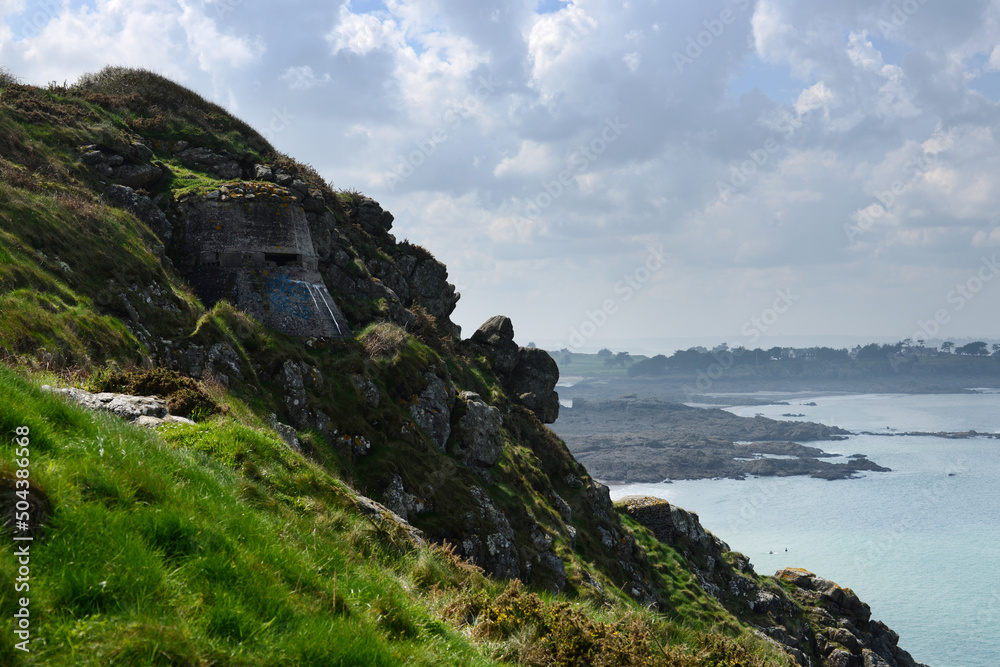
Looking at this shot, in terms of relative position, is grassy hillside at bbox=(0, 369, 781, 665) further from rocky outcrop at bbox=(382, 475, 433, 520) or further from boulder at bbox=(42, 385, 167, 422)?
rocky outcrop at bbox=(382, 475, 433, 520)

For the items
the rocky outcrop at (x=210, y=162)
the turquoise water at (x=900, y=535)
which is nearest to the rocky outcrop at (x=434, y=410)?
the rocky outcrop at (x=210, y=162)

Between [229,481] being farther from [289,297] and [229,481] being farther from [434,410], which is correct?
[434,410]

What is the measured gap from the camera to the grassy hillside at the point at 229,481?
14.8ft

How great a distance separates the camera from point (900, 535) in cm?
9244

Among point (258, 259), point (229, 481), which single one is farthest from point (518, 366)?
point (229, 481)

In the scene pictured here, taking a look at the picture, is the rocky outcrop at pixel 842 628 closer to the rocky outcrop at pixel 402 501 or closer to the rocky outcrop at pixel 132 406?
the rocky outcrop at pixel 402 501

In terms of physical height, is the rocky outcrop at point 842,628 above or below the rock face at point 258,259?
below

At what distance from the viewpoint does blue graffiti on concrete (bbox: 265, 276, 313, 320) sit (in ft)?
70.6

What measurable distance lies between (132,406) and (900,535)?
114 meters

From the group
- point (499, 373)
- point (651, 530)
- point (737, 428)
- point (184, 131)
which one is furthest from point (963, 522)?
point (184, 131)

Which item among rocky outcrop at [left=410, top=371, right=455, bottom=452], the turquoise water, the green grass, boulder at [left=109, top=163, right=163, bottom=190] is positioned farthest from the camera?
the turquoise water

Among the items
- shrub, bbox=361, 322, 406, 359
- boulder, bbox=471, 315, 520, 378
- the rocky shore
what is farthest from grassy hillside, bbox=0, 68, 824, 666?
the rocky shore

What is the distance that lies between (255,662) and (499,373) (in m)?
34.4

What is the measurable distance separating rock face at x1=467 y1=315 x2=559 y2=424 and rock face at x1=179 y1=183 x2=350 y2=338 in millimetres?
16171
